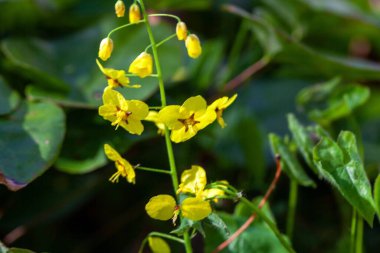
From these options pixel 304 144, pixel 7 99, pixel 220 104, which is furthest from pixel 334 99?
pixel 7 99

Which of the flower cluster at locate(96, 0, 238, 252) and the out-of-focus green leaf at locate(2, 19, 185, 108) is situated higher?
the flower cluster at locate(96, 0, 238, 252)

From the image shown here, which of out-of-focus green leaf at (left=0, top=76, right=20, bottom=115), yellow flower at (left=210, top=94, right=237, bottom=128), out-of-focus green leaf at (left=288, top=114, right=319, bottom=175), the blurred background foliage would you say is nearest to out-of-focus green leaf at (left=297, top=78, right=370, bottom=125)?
the blurred background foliage

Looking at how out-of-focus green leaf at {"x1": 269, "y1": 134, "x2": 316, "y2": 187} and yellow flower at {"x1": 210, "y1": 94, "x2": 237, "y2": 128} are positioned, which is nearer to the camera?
yellow flower at {"x1": 210, "y1": 94, "x2": 237, "y2": 128}

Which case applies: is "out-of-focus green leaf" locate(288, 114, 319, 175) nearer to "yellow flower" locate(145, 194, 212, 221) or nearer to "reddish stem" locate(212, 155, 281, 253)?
"reddish stem" locate(212, 155, 281, 253)

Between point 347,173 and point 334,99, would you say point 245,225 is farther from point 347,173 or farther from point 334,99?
point 334,99

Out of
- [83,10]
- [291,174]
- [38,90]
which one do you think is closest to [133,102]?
[291,174]

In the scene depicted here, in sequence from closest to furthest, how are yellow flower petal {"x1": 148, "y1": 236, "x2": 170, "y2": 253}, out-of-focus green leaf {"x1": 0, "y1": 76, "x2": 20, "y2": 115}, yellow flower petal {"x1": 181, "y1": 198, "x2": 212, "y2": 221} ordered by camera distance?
yellow flower petal {"x1": 181, "y1": 198, "x2": 212, "y2": 221}, yellow flower petal {"x1": 148, "y1": 236, "x2": 170, "y2": 253}, out-of-focus green leaf {"x1": 0, "y1": 76, "x2": 20, "y2": 115}

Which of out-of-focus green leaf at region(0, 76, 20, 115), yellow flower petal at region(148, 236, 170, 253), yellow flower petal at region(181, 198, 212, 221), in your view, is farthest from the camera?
out-of-focus green leaf at region(0, 76, 20, 115)
